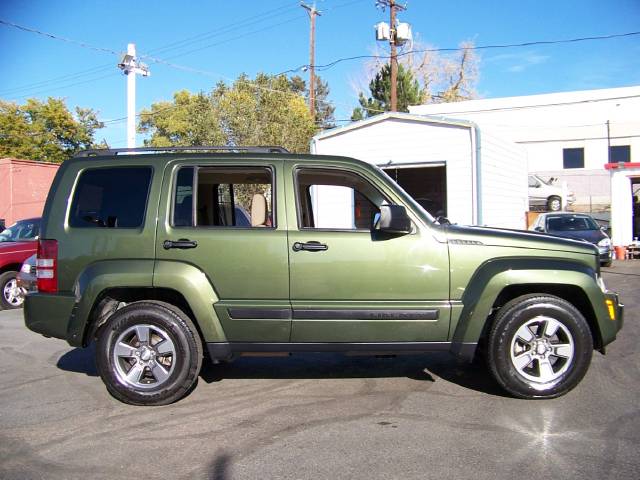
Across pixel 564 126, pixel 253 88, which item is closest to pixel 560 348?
pixel 253 88

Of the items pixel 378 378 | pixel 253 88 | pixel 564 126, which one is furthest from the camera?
pixel 564 126

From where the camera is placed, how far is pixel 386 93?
41688 mm

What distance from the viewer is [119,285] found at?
471cm

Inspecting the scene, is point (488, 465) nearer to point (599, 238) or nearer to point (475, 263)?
point (475, 263)

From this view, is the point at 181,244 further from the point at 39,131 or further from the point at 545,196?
the point at 39,131

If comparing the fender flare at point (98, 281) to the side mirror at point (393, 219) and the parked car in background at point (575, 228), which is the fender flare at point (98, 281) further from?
the parked car in background at point (575, 228)

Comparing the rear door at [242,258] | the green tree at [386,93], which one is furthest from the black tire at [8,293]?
the green tree at [386,93]

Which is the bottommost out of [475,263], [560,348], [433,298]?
[560,348]

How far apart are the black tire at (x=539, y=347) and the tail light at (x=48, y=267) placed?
3.69m

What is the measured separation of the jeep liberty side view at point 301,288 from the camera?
4.67 meters

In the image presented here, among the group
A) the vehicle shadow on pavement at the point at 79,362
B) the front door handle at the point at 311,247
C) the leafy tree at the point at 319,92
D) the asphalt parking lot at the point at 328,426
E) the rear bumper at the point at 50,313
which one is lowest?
the asphalt parking lot at the point at 328,426

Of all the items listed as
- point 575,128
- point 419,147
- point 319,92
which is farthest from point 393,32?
point 319,92

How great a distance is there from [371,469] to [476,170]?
38.9 ft

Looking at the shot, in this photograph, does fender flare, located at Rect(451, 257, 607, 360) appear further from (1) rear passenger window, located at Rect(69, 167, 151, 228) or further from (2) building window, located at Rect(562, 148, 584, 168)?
(2) building window, located at Rect(562, 148, 584, 168)
